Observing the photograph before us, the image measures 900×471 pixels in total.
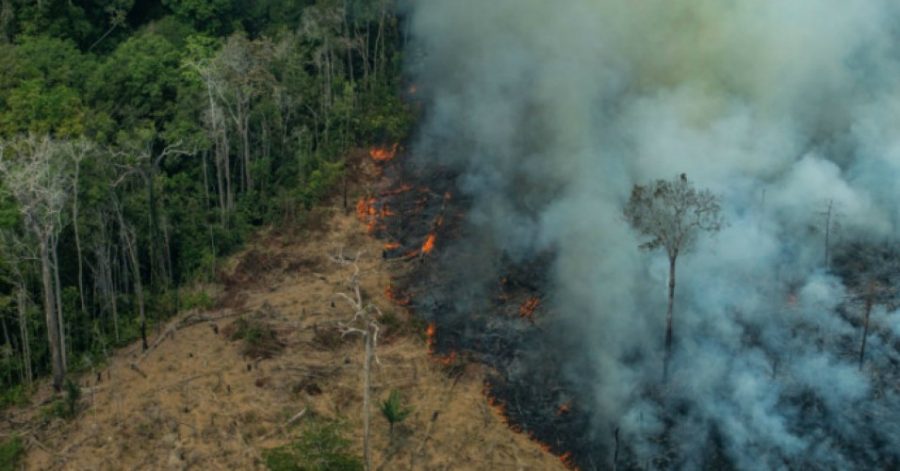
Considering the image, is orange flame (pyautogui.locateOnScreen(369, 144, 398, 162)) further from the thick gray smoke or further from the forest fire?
the forest fire

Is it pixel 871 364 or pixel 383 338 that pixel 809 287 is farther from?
pixel 383 338

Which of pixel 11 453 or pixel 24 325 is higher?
pixel 24 325

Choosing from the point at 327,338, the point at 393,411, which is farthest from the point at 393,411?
the point at 327,338

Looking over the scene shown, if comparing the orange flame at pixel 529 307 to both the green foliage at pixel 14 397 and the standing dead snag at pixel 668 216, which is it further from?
the green foliage at pixel 14 397

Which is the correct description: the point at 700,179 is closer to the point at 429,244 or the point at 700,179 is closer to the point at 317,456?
the point at 429,244

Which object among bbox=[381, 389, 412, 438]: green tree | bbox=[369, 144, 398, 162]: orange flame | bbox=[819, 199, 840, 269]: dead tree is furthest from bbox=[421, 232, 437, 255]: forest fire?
bbox=[819, 199, 840, 269]: dead tree

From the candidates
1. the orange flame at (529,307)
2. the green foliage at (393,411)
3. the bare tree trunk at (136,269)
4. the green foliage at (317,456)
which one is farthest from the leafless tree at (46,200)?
the orange flame at (529,307)
